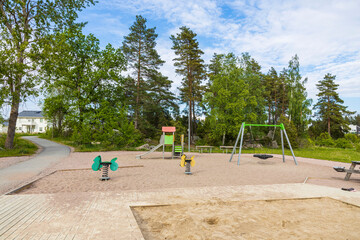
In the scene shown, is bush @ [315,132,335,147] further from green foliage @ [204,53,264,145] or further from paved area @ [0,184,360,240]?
paved area @ [0,184,360,240]

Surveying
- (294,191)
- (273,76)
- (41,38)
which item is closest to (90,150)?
(41,38)

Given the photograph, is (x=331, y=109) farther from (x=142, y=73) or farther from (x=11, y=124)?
(x=11, y=124)

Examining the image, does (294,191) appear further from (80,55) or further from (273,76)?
(273,76)

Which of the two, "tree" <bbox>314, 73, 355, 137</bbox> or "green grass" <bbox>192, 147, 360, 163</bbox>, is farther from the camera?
"tree" <bbox>314, 73, 355, 137</bbox>

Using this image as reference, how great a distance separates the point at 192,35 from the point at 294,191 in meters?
28.7

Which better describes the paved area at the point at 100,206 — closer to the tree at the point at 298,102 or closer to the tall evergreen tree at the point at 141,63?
the tall evergreen tree at the point at 141,63

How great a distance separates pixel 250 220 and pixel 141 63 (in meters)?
26.5

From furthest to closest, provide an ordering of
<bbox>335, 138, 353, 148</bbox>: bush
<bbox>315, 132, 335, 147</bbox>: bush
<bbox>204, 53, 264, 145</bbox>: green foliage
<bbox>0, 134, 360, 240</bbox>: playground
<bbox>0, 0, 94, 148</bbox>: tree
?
<bbox>315, 132, 335, 147</bbox>: bush
<bbox>335, 138, 353, 148</bbox>: bush
<bbox>204, 53, 264, 145</bbox>: green foliage
<bbox>0, 0, 94, 148</bbox>: tree
<bbox>0, 134, 360, 240</bbox>: playground

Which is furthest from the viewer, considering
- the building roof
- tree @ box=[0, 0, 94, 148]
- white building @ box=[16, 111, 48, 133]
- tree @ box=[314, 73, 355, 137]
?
the building roof

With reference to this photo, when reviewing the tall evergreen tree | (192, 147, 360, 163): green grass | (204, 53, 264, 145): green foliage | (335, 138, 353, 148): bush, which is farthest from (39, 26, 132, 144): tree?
(335, 138, 353, 148): bush

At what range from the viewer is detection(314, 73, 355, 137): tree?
4347cm

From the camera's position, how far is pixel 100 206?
440 cm

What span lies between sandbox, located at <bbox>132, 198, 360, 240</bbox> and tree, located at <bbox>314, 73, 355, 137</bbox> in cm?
4681

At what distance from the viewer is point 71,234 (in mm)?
3092
